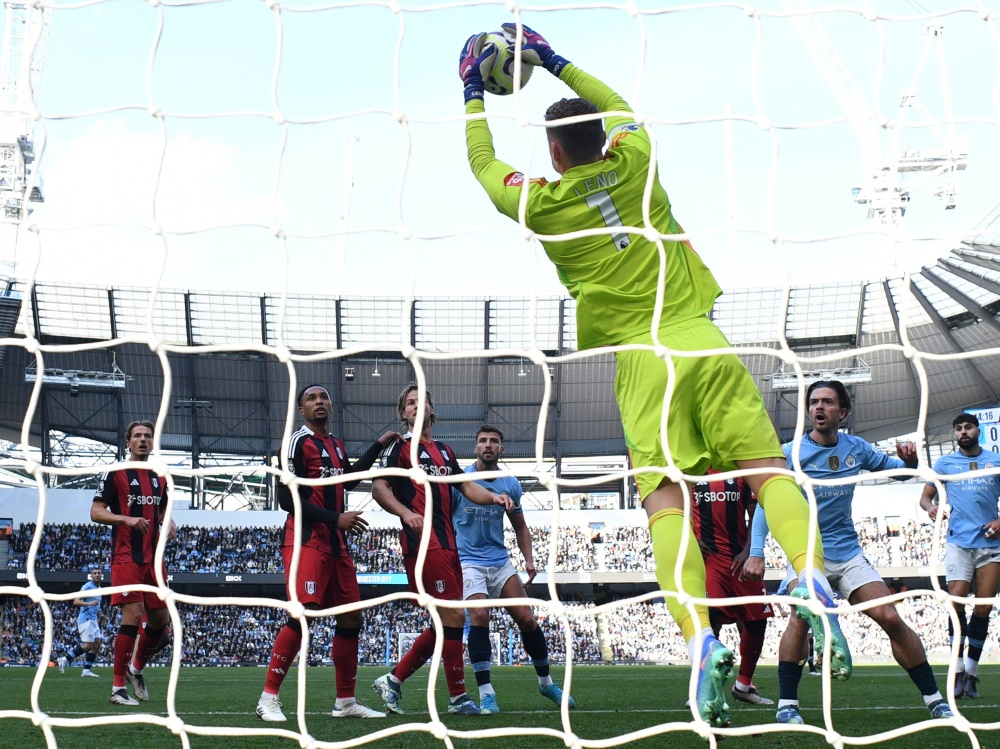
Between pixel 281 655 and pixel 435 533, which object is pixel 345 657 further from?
pixel 435 533

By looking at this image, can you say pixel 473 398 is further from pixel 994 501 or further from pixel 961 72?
pixel 961 72

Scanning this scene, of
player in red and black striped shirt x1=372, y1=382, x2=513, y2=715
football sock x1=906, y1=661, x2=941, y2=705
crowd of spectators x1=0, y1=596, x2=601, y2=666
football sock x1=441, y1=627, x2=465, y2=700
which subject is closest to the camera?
football sock x1=906, y1=661, x2=941, y2=705

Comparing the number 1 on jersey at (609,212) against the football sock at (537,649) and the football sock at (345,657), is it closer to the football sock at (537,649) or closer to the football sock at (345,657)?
the football sock at (345,657)

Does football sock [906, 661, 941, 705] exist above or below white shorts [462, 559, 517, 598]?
below

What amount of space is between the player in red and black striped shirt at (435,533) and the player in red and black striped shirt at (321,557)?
206mm

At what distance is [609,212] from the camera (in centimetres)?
369

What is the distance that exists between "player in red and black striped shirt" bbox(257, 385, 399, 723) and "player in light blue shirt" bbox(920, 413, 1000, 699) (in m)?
4.07

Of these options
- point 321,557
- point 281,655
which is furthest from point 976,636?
point 281,655

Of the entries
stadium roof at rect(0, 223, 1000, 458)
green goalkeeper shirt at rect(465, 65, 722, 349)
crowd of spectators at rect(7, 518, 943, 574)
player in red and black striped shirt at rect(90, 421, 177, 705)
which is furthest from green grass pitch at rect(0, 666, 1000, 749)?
stadium roof at rect(0, 223, 1000, 458)

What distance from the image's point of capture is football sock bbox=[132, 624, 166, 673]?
7.50m

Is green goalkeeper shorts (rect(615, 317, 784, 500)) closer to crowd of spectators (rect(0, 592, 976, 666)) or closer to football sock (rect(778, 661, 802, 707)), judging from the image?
football sock (rect(778, 661, 802, 707))

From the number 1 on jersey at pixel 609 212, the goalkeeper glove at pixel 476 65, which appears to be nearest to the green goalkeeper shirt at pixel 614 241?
the number 1 on jersey at pixel 609 212

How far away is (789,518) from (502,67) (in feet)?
6.80

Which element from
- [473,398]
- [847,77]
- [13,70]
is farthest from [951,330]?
[13,70]
